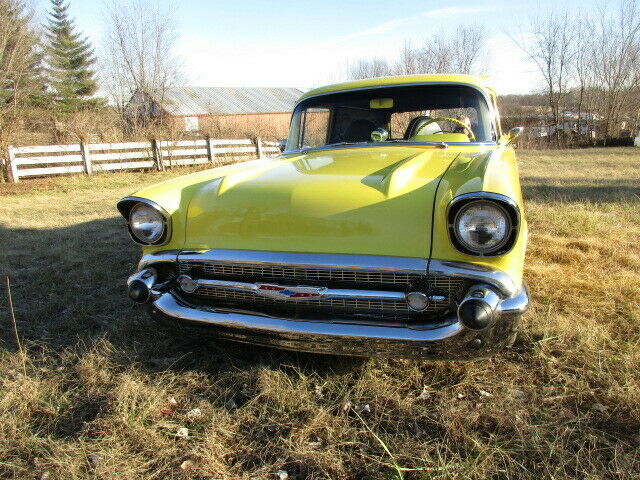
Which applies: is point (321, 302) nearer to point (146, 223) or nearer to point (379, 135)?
point (146, 223)

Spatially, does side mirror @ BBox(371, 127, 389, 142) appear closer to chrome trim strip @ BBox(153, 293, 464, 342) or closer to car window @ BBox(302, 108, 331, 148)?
car window @ BBox(302, 108, 331, 148)

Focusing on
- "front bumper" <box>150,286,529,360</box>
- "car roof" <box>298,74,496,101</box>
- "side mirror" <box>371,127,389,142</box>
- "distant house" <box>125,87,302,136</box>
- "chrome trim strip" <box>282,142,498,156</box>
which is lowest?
"front bumper" <box>150,286,529,360</box>

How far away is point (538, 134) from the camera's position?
81.1 feet

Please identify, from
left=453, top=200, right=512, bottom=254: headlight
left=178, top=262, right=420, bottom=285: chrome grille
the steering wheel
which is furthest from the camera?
the steering wheel

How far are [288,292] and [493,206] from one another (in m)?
1.00

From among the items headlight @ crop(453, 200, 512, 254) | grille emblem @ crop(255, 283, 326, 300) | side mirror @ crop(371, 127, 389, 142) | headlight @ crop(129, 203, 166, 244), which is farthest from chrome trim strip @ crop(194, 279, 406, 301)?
side mirror @ crop(371, 127, 389, 142)

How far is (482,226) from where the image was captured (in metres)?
1.94

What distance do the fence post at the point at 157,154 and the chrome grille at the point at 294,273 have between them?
43.0 ft

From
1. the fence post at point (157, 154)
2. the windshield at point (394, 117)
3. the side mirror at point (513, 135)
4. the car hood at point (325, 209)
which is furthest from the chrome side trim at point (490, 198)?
the fence post at point (157, 154)

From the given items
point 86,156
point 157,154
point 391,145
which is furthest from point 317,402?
point 157,154

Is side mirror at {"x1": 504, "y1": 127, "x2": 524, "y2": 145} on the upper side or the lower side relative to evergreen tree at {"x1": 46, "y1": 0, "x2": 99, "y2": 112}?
lower

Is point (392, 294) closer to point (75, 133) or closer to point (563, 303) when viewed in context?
point (563, 303)

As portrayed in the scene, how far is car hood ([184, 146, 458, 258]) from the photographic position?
2.06 meters

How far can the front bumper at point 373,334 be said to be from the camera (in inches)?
77.2
